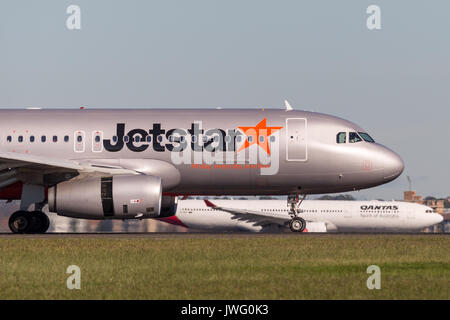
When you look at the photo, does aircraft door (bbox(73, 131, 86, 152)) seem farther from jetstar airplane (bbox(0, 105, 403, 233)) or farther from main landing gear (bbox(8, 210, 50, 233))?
main landing gear (bbox(8, 210, 50, 233))

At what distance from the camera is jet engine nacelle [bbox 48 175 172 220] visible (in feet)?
87.0

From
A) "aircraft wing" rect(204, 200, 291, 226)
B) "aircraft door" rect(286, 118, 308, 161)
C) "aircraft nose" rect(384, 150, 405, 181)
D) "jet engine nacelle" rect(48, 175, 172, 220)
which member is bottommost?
"aircraft wing" rect(204, 200, 291, 226)

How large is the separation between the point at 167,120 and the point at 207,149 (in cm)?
198

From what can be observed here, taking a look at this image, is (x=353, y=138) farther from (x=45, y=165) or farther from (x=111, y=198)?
(x=45, y=165)

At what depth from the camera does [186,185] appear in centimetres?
2991

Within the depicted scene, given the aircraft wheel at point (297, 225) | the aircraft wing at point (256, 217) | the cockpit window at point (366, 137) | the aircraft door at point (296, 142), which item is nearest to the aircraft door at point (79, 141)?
the aircraft door at point (296, 142)

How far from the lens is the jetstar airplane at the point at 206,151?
1153 inches

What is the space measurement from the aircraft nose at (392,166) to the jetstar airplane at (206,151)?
4 centimetres

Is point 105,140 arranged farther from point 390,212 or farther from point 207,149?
point 390,212

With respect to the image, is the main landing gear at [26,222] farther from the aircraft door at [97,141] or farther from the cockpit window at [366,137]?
the cockpit window at [366,137]

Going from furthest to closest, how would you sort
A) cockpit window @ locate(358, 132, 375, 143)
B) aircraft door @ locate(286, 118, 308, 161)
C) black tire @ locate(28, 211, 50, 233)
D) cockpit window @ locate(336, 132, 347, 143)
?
cockpit window @ locate(358, 132, 375, 143)
cockpit window @ locate(336, 132, 347, 143)
aircraft door @ locate(286, 118, 308, 161)
black tire @ locate(28, 211, 50, 233)

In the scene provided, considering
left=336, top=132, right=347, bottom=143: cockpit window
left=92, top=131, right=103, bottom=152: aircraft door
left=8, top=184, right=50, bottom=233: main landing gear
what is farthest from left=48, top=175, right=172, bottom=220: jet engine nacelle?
left=336, top=132, right=347, bottom=143: cockpit window

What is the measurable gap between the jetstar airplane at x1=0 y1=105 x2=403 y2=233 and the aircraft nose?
0.04 m
